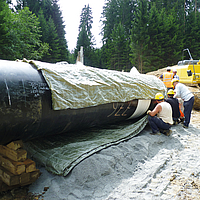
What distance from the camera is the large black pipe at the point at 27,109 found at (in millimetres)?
2490

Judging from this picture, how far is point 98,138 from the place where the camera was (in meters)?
3.88

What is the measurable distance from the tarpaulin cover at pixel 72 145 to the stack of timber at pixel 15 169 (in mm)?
365

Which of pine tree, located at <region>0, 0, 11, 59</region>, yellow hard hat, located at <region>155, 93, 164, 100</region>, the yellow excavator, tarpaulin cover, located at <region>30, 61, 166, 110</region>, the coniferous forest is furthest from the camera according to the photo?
the coniferous forest

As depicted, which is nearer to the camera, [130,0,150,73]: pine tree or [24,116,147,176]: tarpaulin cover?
[24,116,147,176]: tarpaulin cover

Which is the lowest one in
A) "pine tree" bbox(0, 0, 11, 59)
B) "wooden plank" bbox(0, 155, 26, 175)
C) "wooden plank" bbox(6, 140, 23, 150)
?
"wooden plank" bbox(0, 155, 26, 175)

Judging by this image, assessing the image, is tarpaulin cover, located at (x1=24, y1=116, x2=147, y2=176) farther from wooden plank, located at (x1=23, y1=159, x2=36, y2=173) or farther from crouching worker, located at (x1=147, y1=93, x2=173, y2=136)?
crouching worker, located at (x1=147, y1=93, x2=173, y2=136)

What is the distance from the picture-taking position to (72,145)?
3422 millimetres

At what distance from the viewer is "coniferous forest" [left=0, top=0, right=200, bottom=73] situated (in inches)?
675

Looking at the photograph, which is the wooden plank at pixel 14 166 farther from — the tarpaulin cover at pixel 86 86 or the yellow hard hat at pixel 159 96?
the yellow hard hat at pixel 159 96

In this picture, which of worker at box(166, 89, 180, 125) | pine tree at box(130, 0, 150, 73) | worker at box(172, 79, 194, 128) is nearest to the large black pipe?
worker at box(166, 89, 180, 125)

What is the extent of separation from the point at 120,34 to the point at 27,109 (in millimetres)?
31538

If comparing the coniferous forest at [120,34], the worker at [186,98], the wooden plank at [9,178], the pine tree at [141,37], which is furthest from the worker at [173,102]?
the pine tree at [141,37]

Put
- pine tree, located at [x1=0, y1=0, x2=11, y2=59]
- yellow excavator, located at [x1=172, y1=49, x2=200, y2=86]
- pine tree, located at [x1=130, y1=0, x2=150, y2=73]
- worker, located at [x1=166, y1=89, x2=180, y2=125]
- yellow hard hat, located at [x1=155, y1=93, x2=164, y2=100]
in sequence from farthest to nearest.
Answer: pine tree, located at [x1=130, y1=0, x2=150, y2=73]
pine tree, located at [x1=0, y1=0, x2=11, y2=59]
yellow excavator, located at [x1=172, y1=49, x2=200, y2=86]
worker, located at [x1=166, y1=89, x2=180, y2=125]
yellow hard hat, located at [x1=155, y1=93, x2=164, y2=100]

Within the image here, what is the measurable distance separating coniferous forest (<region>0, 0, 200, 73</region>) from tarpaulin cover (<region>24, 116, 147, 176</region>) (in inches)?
559
